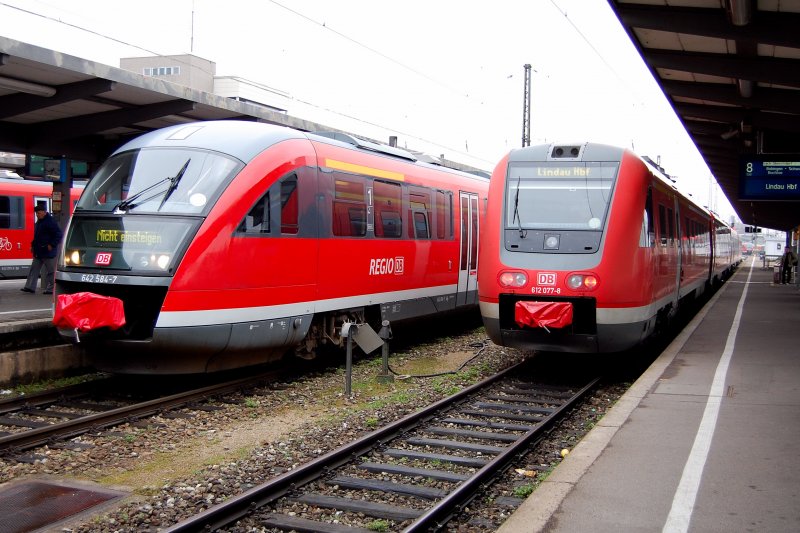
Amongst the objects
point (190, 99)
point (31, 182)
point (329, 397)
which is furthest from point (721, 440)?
point (31, 182)

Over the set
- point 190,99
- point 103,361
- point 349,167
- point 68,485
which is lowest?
point 68,485

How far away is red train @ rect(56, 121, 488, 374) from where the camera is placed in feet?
27.2

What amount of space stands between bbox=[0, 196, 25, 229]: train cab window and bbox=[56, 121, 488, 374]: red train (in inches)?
593

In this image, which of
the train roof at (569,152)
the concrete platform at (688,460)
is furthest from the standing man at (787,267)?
the train roof at (569,152)

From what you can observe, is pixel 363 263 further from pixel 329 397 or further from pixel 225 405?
pixel 225 405

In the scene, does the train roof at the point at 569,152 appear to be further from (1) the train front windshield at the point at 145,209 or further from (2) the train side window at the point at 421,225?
(1) the train front windshield at the point at 145,209

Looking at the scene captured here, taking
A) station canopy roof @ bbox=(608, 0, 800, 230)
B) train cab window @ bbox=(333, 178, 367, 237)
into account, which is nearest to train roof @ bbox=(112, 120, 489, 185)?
train cab window @ bbox=(333, 178, 367, 237)

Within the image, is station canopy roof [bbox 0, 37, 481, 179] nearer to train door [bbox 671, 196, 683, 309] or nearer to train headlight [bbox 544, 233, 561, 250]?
train door [bbox 671, 196, 683, 309]

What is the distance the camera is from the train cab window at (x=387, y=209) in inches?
459

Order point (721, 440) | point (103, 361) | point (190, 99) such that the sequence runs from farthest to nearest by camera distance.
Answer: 1. point (190, 99)
2. point (103, 361)
3. point (721, 440)

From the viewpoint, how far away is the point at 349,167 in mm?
10984

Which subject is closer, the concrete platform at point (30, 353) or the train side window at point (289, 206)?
the train side window at point (289, 206)

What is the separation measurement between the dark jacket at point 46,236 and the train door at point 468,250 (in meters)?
7.25

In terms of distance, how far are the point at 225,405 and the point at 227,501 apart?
3436 millimetres
